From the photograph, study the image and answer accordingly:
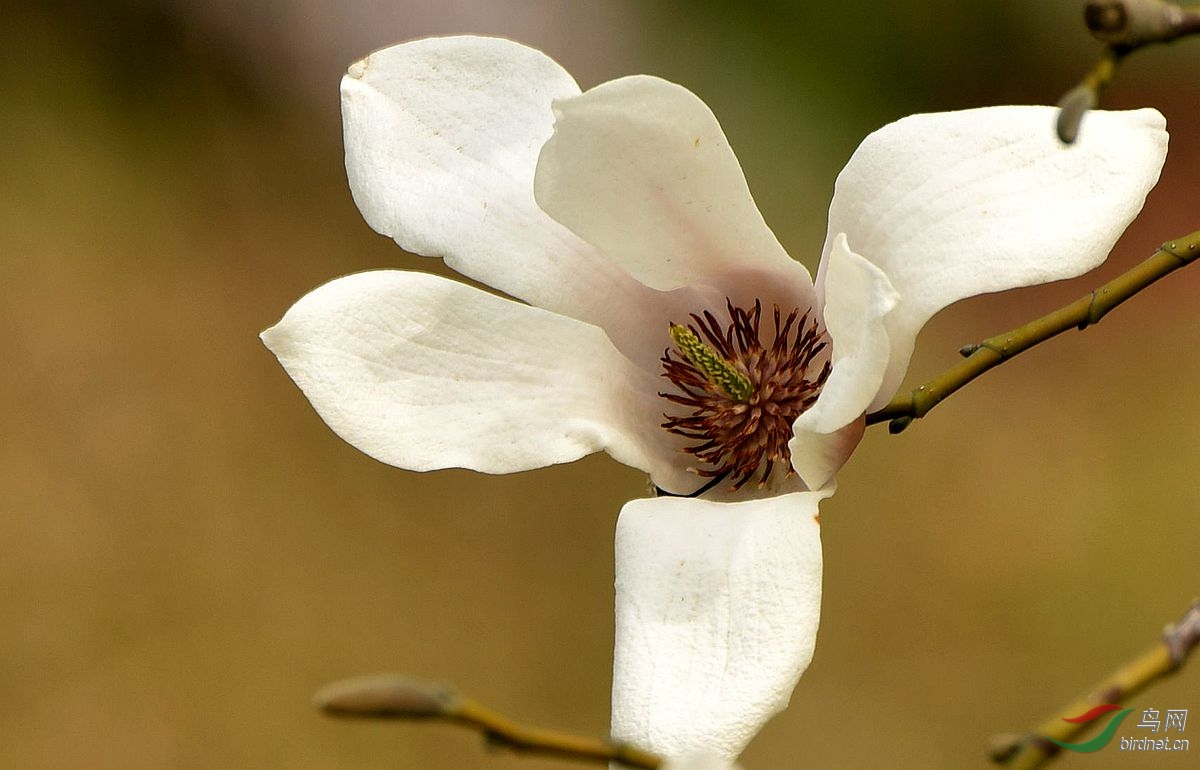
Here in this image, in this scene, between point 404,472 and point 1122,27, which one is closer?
point 1122,27

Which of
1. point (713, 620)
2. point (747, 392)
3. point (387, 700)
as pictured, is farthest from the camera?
point (747, 392)

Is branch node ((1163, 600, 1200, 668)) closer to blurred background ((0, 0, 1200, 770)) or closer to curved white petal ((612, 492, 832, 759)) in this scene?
curved white petal ((612, 492, 832, 759))

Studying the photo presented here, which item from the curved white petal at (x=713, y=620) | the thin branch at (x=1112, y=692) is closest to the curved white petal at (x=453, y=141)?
the curved white petal at (x=713, y=620)

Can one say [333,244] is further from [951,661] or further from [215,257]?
[951,661]

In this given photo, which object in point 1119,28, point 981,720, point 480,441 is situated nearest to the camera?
point 1119,28

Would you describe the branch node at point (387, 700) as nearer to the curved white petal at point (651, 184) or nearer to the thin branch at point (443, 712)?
the thin branch at point (443, 712)

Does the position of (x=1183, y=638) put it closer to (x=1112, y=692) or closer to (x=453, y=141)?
(x=1112, y=692)

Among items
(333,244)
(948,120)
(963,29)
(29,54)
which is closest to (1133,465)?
(963,29)

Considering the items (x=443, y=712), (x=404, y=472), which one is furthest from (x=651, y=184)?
(x=404, y=472)
